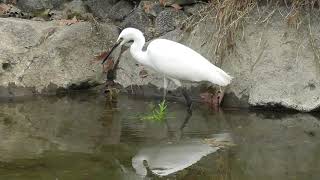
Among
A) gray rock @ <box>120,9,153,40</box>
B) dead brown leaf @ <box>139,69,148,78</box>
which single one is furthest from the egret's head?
gray rock @ <box>120,9,153,40</box>

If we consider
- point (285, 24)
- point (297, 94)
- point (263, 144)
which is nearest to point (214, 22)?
point (285, 24)

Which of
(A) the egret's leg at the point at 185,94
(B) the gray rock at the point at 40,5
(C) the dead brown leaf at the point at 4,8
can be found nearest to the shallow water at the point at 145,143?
(A) the egret's leg at the point at 185,94

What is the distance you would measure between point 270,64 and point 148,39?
217 cm

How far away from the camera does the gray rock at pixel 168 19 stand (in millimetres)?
9531

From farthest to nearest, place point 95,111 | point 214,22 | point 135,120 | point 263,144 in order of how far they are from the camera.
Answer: point 214,22
point 95,111
point 135,120
point 263,144

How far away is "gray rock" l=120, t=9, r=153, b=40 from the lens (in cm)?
974

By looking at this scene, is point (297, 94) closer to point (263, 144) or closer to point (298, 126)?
point (298, 126)

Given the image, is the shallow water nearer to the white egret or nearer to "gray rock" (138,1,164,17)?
the white egret

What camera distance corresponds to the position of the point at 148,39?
9.62 m

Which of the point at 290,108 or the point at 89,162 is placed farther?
the point at 290,108

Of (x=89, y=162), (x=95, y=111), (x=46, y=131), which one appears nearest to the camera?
(x=89, y=162)

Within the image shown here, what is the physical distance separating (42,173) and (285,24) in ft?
13.8

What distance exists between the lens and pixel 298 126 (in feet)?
23.3

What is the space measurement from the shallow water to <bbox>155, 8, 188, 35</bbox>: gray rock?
5.08ft
